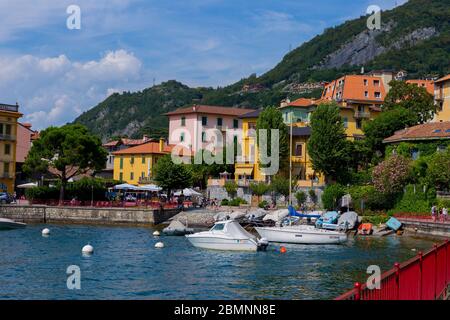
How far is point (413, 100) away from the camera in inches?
3152

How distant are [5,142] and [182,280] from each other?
5579 cm

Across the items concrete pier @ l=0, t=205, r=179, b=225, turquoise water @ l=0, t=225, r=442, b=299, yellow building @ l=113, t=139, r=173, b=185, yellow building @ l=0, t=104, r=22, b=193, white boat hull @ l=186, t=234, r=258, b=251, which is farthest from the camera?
yellow building @ l=113, t=139, r=173, b=185

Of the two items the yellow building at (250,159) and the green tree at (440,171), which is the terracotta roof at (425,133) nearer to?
the green tree at (440,171)

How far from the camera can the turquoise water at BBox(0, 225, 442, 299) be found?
Result: 83.0ft

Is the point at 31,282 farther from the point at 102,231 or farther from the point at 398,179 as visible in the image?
the point at 398,179

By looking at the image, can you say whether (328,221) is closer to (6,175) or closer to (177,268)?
(177,268)

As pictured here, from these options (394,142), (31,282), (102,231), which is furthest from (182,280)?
(394,142)

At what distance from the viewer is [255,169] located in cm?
8350

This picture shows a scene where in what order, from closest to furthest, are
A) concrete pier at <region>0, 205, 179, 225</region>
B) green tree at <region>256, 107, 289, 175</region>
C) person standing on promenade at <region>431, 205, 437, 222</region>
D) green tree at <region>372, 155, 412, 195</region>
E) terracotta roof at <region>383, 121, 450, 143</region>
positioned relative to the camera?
person standing on promenade at <region>431, 205, 437, 222</region>, green tree at <region>372, 155, 412, 195</region>, terracotta roof at <region>383, 121, 450, 143</region>, concrete pier at <region>0, 205, 179, 225</region>, green tree at <region>256, 107, 289, 175</region>

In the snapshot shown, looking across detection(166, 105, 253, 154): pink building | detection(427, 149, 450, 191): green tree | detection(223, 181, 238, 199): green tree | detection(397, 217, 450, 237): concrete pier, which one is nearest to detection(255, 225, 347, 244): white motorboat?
detection(397, 217, 450, 237): concrete pier

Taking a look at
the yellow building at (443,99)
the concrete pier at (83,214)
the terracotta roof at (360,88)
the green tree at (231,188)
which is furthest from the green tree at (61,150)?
the yellow building at (443,99)

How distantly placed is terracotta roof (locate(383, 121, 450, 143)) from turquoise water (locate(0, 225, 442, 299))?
17.0 metres

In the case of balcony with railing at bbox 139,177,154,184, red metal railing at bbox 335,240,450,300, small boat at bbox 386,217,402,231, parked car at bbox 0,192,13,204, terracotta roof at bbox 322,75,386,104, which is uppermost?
terracotta roof at bbox 322,75,386,104

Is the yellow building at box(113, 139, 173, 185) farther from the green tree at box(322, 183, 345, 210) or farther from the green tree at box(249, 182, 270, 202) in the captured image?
the green tree at box(322, 183, 345, 210)
